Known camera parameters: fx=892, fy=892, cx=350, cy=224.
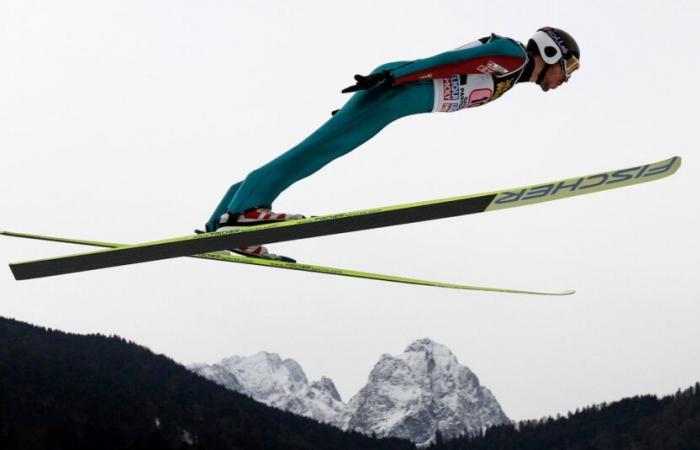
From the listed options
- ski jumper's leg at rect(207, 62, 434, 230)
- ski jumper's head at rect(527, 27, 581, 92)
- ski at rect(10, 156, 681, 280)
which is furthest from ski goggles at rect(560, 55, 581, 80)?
ski jumper's leg at rect(207, 62, 434, 230)

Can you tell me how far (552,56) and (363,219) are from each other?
212 centimetres

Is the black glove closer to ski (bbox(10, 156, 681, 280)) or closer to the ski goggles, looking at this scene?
ski (bbox(10, 156, 681, 280))

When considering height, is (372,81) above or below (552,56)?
below

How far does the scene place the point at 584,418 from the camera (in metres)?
189

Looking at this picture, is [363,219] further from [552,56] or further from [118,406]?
[118,406]

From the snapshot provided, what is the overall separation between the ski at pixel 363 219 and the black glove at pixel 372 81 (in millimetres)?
869

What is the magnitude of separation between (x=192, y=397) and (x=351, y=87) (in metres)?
147

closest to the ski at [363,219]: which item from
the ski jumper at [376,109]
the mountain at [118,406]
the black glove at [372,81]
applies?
the ski jumper at [376,109]

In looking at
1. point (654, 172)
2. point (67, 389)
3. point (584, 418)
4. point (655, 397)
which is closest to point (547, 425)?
point (584, 418)

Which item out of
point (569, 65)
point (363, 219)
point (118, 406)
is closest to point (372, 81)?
point (363, 219)

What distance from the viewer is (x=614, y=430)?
580 feet

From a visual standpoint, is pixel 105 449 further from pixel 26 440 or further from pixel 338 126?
pixel 338 126

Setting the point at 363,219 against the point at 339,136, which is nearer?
the point at 363,219

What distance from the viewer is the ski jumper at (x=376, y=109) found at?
21.6ft
